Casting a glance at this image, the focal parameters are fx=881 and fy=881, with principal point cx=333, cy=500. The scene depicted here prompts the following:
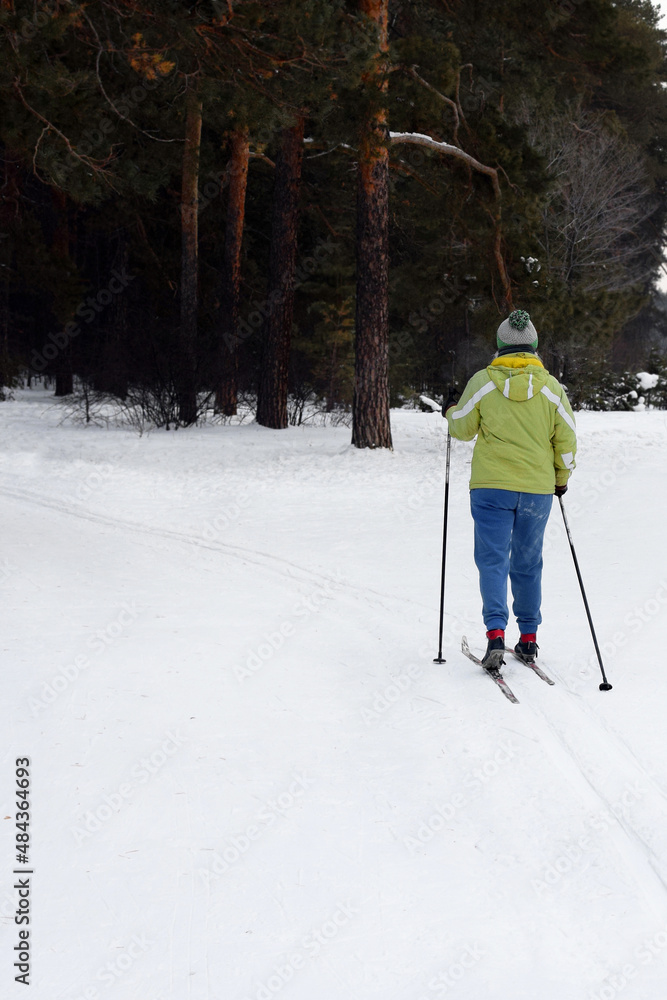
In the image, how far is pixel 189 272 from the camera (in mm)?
18609

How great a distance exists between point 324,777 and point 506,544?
1900mm

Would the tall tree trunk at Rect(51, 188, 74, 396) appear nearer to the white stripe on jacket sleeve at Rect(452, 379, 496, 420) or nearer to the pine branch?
the pine branch

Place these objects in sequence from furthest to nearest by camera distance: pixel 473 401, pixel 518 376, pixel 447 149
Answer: pixel 447 149
pixel 473 401
pixel 518 376

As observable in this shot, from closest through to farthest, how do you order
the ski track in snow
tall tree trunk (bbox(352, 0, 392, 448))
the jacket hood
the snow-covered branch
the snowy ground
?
the snowy ground < the jacket hood < the ski track in snow < the snow-covered branch < tall tree trunk (bbox(352, 0, 392, 448))

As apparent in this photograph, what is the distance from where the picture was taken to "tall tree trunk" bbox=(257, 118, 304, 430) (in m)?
16.9

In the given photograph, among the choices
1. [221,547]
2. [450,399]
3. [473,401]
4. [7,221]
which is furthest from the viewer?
[7,221]

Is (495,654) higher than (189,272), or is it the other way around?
(189,272)

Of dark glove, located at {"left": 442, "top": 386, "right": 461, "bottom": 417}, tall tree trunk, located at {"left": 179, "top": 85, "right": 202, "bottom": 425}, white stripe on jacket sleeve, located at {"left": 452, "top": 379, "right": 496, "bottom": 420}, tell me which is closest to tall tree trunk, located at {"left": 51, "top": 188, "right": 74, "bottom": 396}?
tall tree trunk, located at {"left": 179, "top": 85, "right": 202, "bottom": 425}

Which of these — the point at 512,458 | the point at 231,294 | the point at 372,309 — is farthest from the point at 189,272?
the point at 512,458

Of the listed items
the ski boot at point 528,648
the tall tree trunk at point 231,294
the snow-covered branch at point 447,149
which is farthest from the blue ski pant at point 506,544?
the tall tree trunk at point 231,294

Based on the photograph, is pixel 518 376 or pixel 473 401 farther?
pixel 473 401

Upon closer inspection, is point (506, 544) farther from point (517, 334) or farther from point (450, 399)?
point (517, 334)

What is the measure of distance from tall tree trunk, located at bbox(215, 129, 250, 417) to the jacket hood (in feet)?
46.4

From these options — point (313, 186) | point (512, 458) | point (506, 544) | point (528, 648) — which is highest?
point (313, 186)
